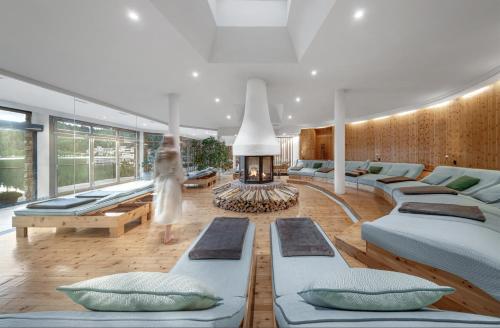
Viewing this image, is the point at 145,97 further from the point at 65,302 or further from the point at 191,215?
the point at 65,302

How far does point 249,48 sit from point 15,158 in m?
6.53

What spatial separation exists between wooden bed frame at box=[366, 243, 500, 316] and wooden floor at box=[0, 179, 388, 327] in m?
0.50

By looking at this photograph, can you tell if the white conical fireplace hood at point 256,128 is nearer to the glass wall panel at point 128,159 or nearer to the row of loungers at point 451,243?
the row of loungers at point 451,243

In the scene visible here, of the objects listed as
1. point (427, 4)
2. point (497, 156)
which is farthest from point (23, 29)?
point (497, 156)

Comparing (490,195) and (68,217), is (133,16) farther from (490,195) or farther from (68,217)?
(490,195)

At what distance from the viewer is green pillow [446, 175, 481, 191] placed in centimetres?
347

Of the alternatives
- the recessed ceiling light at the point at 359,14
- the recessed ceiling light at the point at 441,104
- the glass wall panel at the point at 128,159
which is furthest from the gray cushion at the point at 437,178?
the glass wall panel at the point at 128,159

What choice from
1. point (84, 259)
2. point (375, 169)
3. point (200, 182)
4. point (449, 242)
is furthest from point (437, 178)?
point (200, 182)

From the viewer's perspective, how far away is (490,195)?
2.89 metres

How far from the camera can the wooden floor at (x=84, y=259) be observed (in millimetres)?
1793

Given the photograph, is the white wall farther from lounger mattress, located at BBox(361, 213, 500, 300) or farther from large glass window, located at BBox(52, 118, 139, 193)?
lounger mattress, located at BBox(361, 213, 500, 300)

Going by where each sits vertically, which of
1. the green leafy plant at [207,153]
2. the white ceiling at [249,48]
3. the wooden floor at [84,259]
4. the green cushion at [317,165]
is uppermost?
the white ceiling at [249,48]

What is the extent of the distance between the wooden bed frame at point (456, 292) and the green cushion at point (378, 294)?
0.99 metres

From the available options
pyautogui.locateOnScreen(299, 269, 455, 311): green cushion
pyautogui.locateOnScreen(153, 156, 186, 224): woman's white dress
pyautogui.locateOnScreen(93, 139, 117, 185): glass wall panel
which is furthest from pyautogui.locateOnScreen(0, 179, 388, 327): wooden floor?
pyautogui.locateOnScreen(93, 139, 117, 185): glass wall panel
